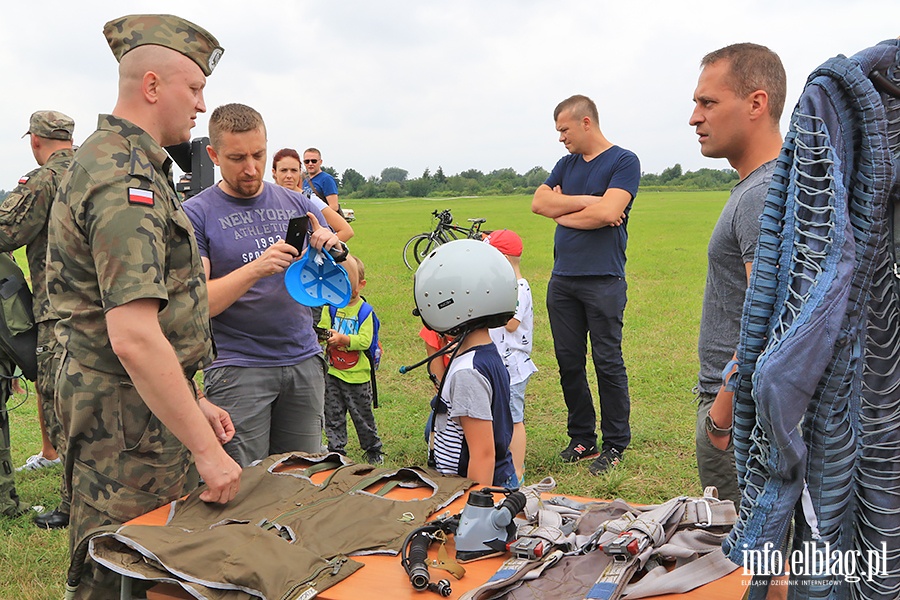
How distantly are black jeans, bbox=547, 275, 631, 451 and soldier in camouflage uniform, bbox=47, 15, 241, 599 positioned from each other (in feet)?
12.4

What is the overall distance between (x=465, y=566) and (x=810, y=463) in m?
1.07

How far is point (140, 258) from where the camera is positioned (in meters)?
2.51

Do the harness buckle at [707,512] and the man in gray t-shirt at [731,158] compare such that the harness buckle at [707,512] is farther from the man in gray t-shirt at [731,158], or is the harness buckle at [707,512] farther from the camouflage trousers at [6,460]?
the camouflage trousers at [6,460]

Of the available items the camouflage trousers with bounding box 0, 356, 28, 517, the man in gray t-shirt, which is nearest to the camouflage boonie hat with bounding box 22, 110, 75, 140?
the camouflage trousers with bounding box 0, 356, 28, 517

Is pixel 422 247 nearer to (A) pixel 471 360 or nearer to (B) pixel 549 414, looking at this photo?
(B) pixel 549 414

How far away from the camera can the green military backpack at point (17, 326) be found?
198 inches

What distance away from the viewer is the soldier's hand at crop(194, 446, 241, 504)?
268 cm

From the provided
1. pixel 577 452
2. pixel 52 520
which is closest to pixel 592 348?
pixel 577 452

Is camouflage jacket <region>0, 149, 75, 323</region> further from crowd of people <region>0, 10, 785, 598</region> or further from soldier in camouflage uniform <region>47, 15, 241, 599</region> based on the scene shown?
soldier in camouflage uniform <region>47, 15, 241, 599</region>

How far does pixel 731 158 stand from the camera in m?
3.19

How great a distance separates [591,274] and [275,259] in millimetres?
3186

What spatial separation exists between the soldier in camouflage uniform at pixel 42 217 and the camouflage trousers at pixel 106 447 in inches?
81.6

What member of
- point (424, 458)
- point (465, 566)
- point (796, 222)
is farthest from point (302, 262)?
point (424, 458)

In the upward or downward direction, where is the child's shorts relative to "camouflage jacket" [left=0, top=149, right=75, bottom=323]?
downward
